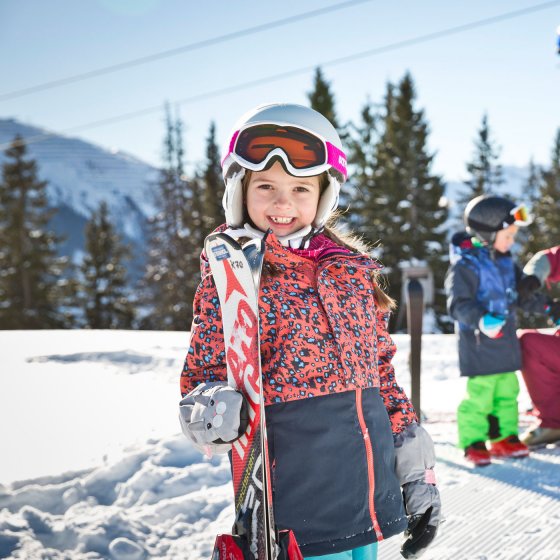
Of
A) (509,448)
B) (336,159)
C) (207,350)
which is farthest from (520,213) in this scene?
(207,350)

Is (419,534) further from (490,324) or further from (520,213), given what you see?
(520,213)

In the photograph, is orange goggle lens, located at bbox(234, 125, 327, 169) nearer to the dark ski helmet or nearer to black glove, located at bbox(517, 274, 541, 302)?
the dark ski helmet

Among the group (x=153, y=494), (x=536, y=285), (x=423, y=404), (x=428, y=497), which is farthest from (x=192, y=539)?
(x=423, y=404)

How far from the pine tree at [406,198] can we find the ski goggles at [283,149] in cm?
2738

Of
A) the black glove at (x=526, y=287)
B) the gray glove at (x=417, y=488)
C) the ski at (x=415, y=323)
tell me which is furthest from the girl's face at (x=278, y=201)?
the black glove at (x=526, y=287)

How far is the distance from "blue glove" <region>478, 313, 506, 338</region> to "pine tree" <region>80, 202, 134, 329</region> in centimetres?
3040

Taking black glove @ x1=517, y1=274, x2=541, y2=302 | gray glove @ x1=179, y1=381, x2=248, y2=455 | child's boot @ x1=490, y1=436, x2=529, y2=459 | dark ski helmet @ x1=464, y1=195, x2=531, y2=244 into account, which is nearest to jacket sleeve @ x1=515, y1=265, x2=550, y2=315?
black glove @ x1=517, y1=274, x2=541, y2=302

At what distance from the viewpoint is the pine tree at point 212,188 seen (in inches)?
1156

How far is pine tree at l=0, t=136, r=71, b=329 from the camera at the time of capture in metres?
30.4

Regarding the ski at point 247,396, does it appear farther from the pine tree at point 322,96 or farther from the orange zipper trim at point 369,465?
the pine tree at point 322,96

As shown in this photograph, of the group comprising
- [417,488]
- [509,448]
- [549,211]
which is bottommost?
[509,448]

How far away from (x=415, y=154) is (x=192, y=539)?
30.1 meters

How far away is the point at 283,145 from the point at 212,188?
29244mm

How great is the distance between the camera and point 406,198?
30.5 meters
